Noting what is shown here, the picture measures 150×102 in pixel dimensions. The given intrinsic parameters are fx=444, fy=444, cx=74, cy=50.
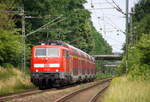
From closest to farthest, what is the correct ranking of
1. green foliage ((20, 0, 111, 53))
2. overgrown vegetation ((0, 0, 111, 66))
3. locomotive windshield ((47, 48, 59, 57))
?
locomotive windshield ((47, 48, 59, 57)), overgrown vegetation ((0, 0, 111, 66)), green foliage ((20, 0, 111, 53))

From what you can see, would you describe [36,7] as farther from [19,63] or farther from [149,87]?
[149,87]

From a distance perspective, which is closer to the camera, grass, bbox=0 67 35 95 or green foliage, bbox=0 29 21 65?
grass, bbox=0 67 35 95

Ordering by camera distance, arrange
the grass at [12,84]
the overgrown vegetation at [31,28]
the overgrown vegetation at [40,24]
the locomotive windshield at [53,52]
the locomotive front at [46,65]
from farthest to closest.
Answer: the overgrown vegetation at [40,24]
the overgrown vegetation at [31,28]
the locomotive windshield at [53,52]
the locomotive front at [46,65]
the grass at [12,84]

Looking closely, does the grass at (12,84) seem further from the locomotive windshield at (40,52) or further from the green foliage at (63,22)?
the green foliage at (63,22)

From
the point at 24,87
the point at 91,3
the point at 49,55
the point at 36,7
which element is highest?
the point at 36,7

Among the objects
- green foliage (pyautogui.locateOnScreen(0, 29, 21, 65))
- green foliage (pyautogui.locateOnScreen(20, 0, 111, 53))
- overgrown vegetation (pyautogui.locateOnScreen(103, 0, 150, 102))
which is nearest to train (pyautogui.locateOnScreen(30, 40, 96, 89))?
green foliage (pyautogui.locateOnScreen(0, 29, 21, 65))

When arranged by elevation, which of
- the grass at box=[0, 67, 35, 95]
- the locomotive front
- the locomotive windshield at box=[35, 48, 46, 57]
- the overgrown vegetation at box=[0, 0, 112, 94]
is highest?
the overgrown vegetation at box=[0, 0, 112, 94]

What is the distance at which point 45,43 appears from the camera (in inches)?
1281

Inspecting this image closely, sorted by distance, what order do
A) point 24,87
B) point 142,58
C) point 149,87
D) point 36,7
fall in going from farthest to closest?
1. point 36,7
2. point 24,87
3. point 142,58
4. point 149,87

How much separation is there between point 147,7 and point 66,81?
1874cm

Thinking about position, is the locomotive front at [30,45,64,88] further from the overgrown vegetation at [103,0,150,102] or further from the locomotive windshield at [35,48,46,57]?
the overgrown vegetation at [103,0,150,102]

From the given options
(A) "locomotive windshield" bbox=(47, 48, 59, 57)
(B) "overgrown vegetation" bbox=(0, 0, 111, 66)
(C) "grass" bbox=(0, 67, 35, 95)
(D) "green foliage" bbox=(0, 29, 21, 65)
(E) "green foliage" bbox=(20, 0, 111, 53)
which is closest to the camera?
(C) "grass" bbox=(0, 67, 35, 95)

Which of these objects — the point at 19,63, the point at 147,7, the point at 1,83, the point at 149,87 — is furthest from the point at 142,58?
the point at 19,63

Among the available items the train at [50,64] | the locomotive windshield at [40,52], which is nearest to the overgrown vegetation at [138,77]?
the train at [50,64]
